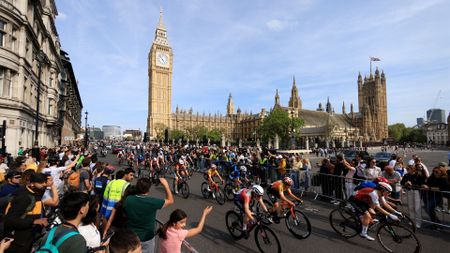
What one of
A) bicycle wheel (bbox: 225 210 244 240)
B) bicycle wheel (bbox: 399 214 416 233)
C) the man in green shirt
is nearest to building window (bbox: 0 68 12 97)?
bicycle wheel (bbox: 225 210 244 240)

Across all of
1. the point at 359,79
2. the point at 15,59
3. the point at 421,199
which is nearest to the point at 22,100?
the point at 15,59

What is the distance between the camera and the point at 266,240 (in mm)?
5918

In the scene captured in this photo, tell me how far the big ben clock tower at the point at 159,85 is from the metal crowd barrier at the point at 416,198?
341 feet

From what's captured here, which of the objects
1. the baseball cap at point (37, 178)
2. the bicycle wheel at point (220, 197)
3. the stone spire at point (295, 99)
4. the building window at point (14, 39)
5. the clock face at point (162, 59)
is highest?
the clock face at point (162, 59)

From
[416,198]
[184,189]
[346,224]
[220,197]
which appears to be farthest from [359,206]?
[184,189]

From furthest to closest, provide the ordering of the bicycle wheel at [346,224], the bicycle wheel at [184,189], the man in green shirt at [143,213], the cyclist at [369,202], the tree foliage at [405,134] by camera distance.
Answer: the tree foliage at [405,134] → the bicycle wheel at [184,189] → the bicycle wheel at [346,224] → the cyclist at [369,202] → the man in green shirt at [143,213]

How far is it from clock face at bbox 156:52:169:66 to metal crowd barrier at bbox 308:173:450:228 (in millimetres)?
115415

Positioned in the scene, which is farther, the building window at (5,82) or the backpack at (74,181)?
the building window at (5,82)

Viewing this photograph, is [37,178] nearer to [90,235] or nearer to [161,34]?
[90,235]

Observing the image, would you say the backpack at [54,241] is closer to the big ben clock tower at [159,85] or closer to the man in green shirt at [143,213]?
the man in green shirt at [143,213]

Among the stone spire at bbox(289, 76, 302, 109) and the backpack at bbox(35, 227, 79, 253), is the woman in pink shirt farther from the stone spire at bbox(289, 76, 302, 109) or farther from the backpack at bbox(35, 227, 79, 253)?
the stone spire at bbox(289, 76, 302, 109)

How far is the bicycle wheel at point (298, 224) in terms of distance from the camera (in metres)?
6.80

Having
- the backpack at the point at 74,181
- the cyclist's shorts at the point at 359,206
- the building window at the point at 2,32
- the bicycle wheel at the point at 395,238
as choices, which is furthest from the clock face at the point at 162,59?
the bicycle wheel at the point at 395,238

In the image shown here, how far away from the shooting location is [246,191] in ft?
21.0
